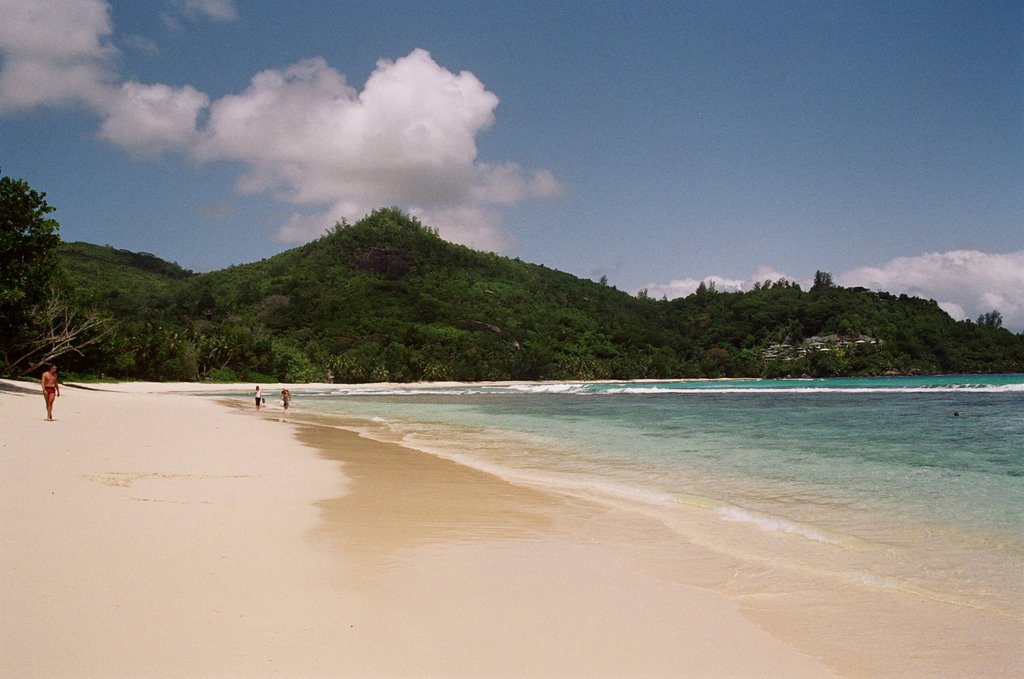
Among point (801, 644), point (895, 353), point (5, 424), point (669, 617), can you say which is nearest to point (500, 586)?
point (669, 617)

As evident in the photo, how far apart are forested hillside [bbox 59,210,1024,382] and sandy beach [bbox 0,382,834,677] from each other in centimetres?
7643

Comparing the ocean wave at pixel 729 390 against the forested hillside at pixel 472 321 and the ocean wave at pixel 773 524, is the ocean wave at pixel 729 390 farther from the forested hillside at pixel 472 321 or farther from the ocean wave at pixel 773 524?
the ocean wave at pixel 773 524

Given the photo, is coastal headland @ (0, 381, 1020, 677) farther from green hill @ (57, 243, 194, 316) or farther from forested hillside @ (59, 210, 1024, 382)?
green hill @ (57, 243, 194, 316)

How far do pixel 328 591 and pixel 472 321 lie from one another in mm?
127607

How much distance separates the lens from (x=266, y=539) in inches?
222

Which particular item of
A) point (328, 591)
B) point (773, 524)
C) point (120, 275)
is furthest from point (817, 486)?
point (120, 275)

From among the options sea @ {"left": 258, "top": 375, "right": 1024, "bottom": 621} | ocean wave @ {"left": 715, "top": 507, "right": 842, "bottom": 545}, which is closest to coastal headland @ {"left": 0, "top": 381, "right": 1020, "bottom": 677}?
sea @ {"left": 258, "top": 375, "right": 1024, "bottom": 621}

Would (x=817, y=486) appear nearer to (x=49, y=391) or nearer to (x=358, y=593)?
(x=358, y=593)

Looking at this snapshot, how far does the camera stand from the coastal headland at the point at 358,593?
11.0 ft

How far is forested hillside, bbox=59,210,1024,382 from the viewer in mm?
102562

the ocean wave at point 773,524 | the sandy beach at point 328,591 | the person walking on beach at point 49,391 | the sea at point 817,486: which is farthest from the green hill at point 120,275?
the ocean wave at point 773,524

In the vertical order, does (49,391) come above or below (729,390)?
above

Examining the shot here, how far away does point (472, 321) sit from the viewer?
132 meters

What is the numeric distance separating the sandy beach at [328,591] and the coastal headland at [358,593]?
17 mm
